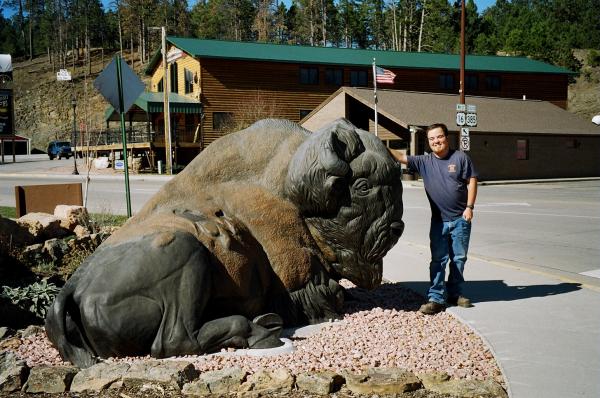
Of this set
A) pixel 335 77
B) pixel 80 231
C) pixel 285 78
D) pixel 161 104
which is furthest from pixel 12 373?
pixel 335 77

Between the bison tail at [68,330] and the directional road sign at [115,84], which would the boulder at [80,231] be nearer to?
the directional road sign at [115,84]

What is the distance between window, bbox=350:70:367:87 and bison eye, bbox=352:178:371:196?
4090 cm

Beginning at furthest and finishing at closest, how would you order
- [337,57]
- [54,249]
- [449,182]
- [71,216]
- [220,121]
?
[337,57] → [220,121] → [71,216] → [54,249] → [449,182]

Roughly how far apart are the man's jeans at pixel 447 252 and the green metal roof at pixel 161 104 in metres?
33.5

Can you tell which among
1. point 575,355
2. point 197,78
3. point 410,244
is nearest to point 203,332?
point 575,355

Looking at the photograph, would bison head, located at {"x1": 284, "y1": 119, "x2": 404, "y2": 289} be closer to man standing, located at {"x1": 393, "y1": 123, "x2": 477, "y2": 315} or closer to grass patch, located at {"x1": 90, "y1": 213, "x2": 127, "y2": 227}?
man standing, located at {"x1": 393, "y1": 123, "x2": 477, "y2": 315}

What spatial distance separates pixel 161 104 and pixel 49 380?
35.6m

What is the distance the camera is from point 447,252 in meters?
6.14

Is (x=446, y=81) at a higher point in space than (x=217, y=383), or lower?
higher

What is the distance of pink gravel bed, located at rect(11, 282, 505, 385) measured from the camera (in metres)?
4.12

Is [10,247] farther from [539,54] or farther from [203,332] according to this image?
[539,54]

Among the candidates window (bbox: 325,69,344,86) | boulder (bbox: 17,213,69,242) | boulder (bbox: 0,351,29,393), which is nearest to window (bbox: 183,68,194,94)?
window (bbox: 325,69,344,86)

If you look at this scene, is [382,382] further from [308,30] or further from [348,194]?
[308,30]

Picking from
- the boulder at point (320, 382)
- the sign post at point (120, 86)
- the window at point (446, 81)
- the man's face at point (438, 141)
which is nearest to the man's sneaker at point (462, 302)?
the man's face at point (438, 141)
